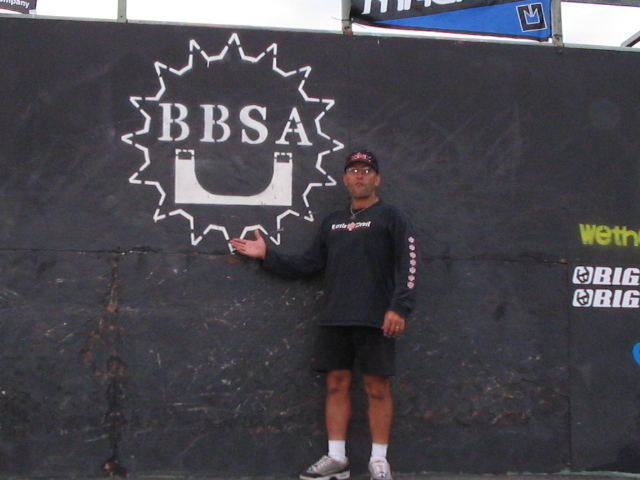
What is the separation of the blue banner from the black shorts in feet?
6.73

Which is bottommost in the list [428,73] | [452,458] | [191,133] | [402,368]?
[452,458]

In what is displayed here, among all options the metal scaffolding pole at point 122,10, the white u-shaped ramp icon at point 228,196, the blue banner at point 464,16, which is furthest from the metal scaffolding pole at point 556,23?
the metal scaffolding pole at point 122,10

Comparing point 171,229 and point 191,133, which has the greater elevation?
point 191,133

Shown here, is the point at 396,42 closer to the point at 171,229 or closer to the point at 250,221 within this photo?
the point at 250,221

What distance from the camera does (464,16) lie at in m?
5.41

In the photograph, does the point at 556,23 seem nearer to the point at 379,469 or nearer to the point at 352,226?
the point at 352,226

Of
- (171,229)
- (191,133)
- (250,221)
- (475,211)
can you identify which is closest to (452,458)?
(475,211)

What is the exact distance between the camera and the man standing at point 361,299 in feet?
15.7

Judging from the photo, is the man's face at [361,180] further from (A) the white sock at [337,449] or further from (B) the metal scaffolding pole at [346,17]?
(A) the white sock at [337,449]

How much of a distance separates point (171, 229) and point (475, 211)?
1970 millimetres

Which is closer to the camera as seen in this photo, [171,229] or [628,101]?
[171,229]

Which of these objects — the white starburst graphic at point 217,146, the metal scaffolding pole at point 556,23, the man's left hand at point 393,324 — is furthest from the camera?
the metal scaffolding pole at point 556,23

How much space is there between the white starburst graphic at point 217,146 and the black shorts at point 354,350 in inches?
28.4

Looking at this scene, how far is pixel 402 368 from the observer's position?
518cm
